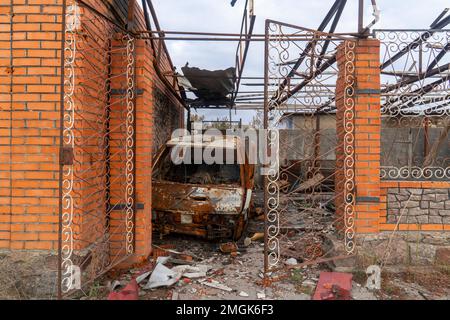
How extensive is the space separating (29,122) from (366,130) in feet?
11.6

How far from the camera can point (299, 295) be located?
10.2 ft

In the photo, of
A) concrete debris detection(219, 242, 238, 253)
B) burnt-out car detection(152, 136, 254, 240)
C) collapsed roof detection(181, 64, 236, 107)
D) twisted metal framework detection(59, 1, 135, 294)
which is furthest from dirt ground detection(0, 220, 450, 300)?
collapsed roof detection(181, 64, 236, 107)

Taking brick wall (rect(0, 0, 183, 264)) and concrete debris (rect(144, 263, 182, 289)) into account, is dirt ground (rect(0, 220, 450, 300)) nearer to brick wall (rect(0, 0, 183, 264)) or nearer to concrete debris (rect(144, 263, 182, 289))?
concrete debris (rect(144, 263, 182, 289))

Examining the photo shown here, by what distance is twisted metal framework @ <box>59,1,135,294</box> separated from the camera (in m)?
2.78

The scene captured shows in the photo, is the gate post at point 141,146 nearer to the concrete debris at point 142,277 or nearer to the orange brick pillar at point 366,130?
the concrete debris at point 142,277

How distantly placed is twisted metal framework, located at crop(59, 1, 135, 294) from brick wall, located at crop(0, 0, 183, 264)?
0.52 ft

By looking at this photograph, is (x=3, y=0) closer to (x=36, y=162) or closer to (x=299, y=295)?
(x=36, y=162)

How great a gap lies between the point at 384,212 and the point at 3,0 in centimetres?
450

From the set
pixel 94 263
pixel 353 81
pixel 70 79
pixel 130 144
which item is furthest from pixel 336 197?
pixel 70 79

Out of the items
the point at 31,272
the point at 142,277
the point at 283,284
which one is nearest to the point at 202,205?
the point at 142,277

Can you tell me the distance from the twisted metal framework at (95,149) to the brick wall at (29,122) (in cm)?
16

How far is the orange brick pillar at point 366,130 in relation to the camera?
139 inches

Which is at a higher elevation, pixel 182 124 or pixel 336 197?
pixel 182 124

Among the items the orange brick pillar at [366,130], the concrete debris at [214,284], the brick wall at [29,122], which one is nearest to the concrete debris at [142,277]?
the concrete debris at [214,284]
